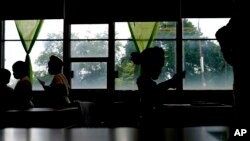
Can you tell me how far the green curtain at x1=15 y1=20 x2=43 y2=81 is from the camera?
739cm

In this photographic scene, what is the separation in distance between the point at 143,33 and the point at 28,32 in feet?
6.90

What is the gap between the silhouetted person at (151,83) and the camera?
7.31ft

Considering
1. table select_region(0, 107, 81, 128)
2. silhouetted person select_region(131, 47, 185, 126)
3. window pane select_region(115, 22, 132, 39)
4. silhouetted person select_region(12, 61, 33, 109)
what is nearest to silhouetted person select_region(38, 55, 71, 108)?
silhouetted person select_region(12, 61, 33, 109)

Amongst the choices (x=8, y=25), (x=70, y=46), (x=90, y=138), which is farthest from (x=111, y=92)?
(x=90, y=138)

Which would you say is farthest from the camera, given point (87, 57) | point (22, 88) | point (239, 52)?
point (87, 57)

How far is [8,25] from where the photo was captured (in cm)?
764

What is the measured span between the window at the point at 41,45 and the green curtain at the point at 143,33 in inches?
53.6

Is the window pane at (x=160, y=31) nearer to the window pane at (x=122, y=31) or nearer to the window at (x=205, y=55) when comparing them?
the window pane at (x=122, y=31)

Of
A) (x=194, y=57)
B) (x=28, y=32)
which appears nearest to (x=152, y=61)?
(x=194, y=57)

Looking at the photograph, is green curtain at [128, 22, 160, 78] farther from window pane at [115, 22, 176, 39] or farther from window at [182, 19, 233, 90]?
window at [182, 19, 233, 90]

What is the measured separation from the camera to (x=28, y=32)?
7.41 metres

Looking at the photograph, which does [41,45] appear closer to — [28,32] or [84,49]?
[28,32]

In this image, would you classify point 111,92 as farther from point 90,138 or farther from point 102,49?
point 90,138

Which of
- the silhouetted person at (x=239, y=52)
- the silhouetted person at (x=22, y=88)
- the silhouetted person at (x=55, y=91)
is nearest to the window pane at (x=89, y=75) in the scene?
the silhouetted person at (x=55, y=91)
